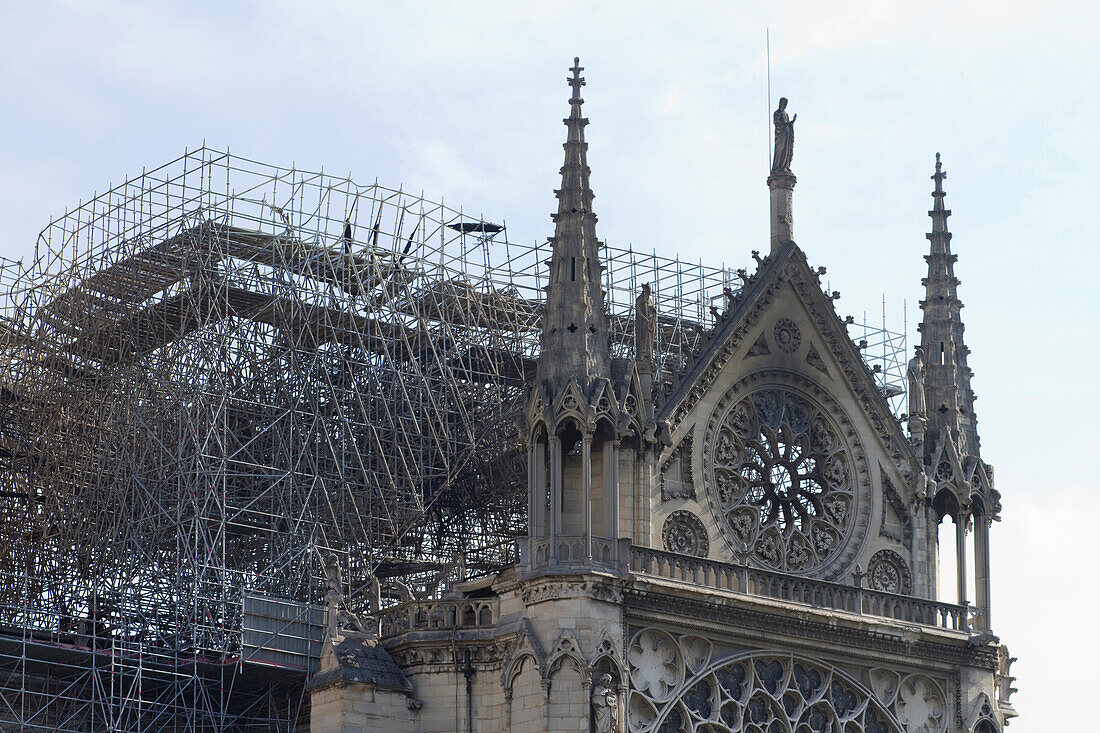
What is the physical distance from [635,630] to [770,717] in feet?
12.2

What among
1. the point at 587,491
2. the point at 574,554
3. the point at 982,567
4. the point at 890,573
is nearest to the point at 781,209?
the point at 890,573

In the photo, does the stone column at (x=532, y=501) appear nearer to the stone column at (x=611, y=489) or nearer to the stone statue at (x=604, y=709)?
the stone column at (x=611, y=489)

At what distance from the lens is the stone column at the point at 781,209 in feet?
145

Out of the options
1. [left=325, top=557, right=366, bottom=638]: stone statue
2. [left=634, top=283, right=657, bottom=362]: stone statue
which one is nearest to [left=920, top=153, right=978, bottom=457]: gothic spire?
[left=634, top=283, right=657, bottom=362]: stone statue

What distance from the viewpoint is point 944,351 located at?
46.0 metres

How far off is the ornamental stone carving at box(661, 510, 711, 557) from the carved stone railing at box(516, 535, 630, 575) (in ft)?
5.85

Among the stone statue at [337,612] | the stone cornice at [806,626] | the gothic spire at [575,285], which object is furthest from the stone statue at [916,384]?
the stone statue at [337,612]

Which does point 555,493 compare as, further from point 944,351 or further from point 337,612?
point 944,351

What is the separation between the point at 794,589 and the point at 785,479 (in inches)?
107

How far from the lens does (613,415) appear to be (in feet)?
128

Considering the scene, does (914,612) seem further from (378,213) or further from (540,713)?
(378,213)

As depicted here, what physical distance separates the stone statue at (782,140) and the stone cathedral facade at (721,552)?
7cm

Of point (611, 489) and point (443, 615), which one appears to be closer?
point (611, 489)

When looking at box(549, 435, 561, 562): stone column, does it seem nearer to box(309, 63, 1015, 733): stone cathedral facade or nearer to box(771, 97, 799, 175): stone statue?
box(309, 63, 1015, 733): stone cathedral facade
